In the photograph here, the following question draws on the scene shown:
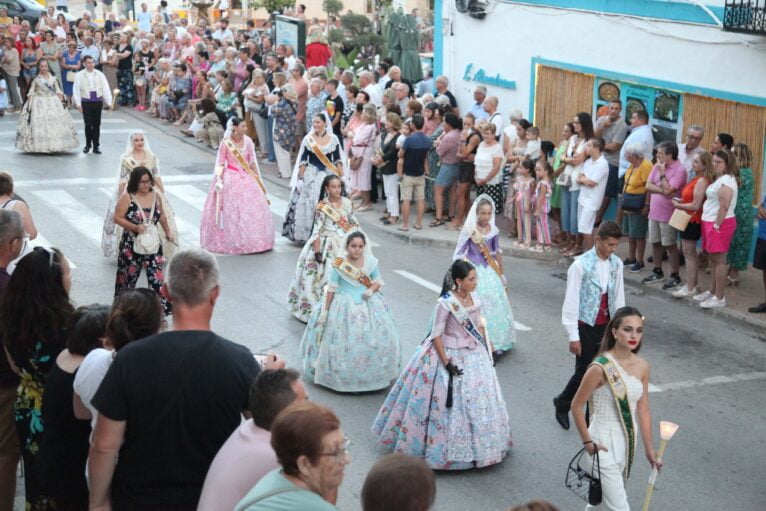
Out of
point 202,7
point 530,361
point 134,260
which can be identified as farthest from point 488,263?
point 202,7

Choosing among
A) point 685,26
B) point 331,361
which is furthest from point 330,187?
point 685,26

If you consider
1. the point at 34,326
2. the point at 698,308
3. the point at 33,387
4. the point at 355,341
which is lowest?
the point at 698,308

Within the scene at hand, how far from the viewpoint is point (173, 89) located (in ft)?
86.7

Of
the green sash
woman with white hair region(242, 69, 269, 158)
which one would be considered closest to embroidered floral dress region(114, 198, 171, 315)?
the green sash

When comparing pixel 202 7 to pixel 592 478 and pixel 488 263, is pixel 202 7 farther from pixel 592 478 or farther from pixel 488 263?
pixel 592 478

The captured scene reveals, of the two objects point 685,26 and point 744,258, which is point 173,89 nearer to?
point 685,26

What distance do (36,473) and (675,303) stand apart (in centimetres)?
890

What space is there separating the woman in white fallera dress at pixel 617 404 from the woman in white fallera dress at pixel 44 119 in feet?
55.8

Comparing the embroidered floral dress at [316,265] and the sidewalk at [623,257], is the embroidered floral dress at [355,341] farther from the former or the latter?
the sidewalk at [623,257]

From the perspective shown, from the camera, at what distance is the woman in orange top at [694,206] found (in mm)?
12539

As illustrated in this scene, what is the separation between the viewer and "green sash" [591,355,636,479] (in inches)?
263

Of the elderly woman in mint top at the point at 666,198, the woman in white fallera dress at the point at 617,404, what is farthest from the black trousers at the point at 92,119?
the woman in white fallera dress at the point at 617,404

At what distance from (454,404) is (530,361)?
2771 mm

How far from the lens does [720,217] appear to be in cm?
1221
